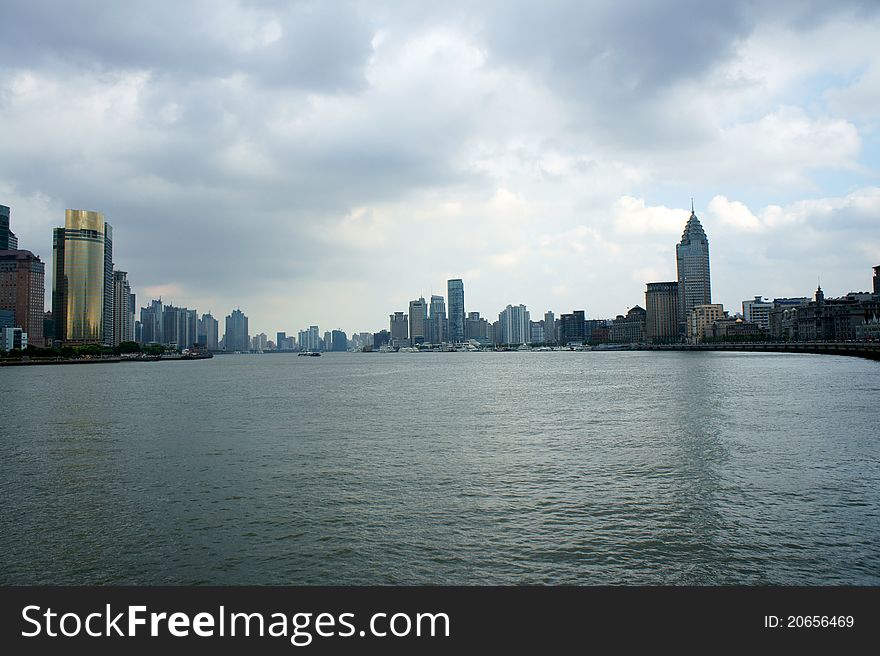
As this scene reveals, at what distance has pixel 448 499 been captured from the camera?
2448 cm

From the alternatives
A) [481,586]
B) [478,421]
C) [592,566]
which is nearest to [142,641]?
[481,586]

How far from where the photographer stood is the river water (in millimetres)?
17500

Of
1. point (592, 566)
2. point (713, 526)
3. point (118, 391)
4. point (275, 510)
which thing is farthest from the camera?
point (118, 391)

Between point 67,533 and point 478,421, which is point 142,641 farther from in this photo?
point 478,421

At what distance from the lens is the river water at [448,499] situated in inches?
689

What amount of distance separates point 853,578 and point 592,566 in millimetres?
6886

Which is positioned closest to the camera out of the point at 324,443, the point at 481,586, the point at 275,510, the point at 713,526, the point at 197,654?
the point at 197,654

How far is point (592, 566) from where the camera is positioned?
56.6 ft

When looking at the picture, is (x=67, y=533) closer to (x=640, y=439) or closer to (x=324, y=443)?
(x=324, y=443)

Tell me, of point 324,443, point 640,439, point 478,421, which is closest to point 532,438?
point 640,439

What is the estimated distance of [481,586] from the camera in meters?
16.1

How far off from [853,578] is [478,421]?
33.8m

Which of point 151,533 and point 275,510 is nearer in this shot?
point 151,533

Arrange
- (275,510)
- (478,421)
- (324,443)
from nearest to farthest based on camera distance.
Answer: (275,510) → (324,443) → (478,421)
